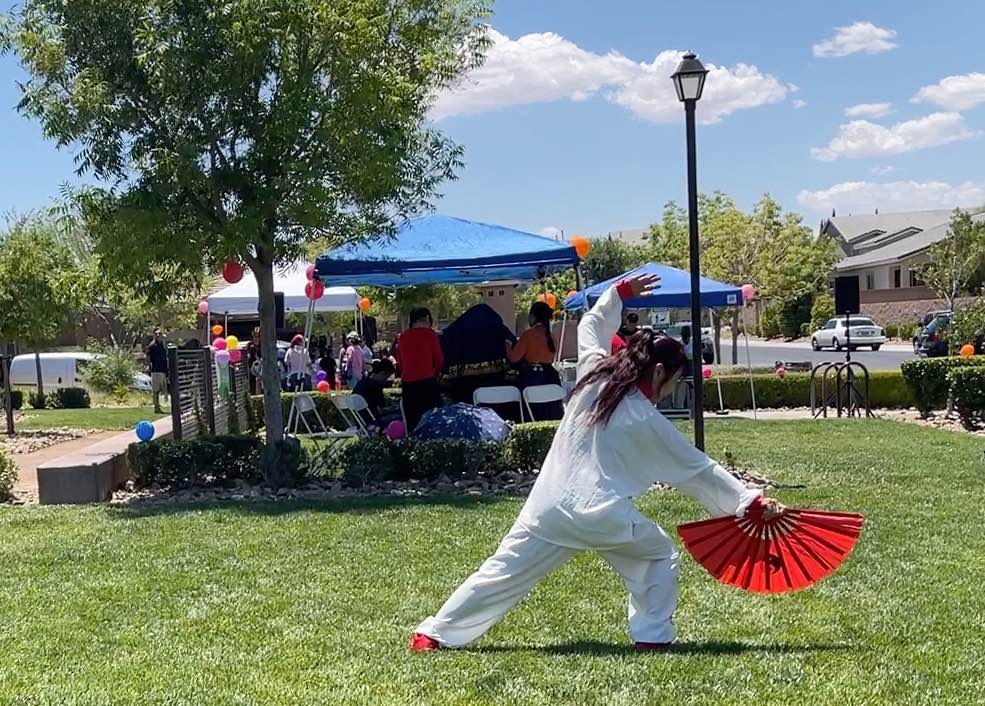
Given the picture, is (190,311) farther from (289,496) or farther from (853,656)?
(853,656)

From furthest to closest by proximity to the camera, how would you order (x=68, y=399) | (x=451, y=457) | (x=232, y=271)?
1. (x=68, y=399)
2. (x=232, y=271)
3. (x=451, y=457)

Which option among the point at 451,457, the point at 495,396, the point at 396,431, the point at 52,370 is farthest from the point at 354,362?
the point at 52,370

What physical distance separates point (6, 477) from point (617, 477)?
757cm

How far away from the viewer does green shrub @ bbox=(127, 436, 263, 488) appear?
996 centimetres

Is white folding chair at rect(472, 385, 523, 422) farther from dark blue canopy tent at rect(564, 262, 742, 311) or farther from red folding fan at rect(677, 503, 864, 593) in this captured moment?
red folding fan at rect(677, 503, 864, 593)

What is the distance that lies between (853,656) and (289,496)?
6041 mm

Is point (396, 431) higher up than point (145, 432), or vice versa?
point (145, 432)

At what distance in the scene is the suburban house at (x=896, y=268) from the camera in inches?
2083

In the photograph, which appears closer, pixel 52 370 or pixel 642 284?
pixel 642 284

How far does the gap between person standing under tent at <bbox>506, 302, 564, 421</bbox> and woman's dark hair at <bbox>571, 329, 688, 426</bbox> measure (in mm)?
7448

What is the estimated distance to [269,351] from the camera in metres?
10.8

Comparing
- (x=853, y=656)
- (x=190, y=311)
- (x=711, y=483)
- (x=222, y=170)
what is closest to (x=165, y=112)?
(x=222, y=170)

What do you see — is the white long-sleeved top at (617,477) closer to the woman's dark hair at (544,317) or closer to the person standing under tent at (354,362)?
the woman's dark hair at (544,317)

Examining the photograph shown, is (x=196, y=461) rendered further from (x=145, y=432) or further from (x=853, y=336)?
(x=853, y=336)
